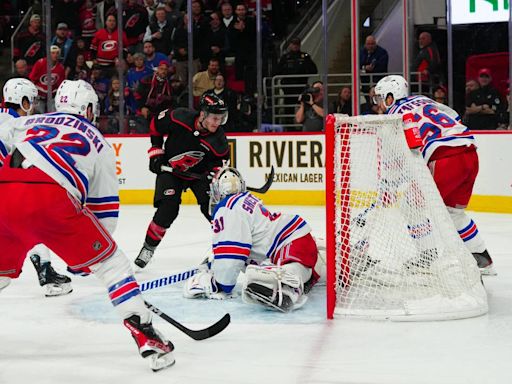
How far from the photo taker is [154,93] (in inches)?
388

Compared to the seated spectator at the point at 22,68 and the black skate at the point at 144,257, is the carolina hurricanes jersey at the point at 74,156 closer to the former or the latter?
the black skate at the point at 144,257

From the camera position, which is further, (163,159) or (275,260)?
(163,159)

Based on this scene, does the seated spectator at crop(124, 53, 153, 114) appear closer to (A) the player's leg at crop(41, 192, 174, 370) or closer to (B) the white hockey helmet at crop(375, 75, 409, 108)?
(B) the white hockey helmet at crop(375, 75, 409, 108)

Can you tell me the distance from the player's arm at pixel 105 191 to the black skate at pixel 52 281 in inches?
57.5

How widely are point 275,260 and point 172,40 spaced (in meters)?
6.01

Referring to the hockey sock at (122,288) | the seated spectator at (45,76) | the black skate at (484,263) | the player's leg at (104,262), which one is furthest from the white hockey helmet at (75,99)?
the seated spectator at (45,76)

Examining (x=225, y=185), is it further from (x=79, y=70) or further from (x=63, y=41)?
(x=63, y=41)

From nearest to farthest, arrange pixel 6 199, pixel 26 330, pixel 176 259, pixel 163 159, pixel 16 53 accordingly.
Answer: pixel 6 199, pixel 26 330, pixel 163 159, pixel 176 259, pixel 16 53

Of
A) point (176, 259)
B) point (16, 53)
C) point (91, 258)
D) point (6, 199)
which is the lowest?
point (176, 259)

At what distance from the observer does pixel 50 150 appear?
2969 millimetres

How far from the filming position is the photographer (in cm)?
916

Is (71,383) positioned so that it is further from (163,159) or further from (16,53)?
(16,53)

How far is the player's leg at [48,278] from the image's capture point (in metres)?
4.53

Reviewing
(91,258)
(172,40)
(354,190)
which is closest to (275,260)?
(354,190)
